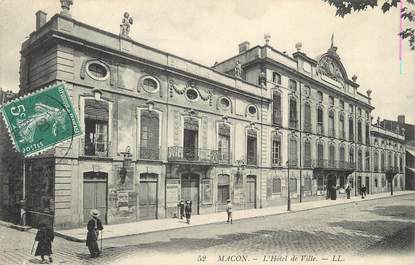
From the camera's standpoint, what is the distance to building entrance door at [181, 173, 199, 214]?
1853 centimetres

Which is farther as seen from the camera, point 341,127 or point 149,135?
point 341,127

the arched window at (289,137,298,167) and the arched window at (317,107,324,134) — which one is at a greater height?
the arched window at (317,107,324,134)

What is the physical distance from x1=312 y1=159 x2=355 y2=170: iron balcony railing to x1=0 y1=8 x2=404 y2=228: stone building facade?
26 centimetres

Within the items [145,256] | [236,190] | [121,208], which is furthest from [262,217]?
[145,256]

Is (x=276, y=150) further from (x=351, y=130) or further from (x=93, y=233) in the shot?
(x=93, y=233)

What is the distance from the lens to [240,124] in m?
22.3

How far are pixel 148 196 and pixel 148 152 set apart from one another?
217 cm

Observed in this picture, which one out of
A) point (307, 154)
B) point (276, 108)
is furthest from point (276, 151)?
point (307, 154)

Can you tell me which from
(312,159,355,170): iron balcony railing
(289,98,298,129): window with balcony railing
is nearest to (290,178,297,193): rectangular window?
(312,159,355,170): iron balcony railing

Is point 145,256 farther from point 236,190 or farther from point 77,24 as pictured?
point 236,190

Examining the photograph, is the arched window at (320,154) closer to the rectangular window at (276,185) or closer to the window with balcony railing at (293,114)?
the window with balcony railing at (293,114)

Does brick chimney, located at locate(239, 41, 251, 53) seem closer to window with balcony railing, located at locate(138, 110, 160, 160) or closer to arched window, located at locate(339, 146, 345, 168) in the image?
window with balcony railing, located at locate(138, 110, 160, 160)

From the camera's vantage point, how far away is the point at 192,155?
61.4 feet

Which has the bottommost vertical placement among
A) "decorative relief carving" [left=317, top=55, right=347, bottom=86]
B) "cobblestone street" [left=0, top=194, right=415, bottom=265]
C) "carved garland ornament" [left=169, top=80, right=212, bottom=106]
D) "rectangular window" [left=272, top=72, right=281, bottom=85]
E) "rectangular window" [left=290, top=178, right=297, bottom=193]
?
"cobblestone street" [left=0, top=194, right=415, bottom=265]
